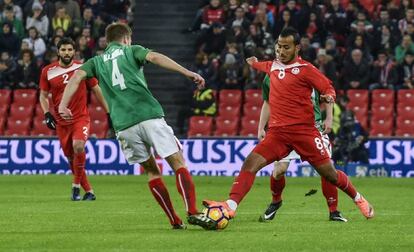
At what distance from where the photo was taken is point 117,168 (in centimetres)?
2986

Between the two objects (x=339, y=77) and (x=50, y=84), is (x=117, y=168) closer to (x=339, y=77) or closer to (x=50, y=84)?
(x=339, y=77)

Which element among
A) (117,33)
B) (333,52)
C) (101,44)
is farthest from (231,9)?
(117,33)

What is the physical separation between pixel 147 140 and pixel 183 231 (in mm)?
1052

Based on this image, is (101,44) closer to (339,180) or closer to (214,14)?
(214,14)

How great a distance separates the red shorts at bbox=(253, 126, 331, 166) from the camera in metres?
A: 14.2

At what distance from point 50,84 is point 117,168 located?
389 inches

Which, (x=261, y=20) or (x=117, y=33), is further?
(x=261, y=20)

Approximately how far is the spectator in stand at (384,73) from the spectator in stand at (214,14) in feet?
15.1

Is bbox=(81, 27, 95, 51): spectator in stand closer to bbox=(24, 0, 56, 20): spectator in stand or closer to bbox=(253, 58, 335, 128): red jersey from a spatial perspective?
bbox=(24, 0, 56, 20): spectator in stand

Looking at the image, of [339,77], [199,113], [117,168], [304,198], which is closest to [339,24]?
[339,77]

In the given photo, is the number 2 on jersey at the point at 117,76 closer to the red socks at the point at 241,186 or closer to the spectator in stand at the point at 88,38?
the red socks at the point at 241,186

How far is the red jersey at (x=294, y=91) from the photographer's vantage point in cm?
1437

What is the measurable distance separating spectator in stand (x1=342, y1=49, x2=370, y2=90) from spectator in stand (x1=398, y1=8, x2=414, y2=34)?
1.66 m

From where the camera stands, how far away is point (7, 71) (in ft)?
109
